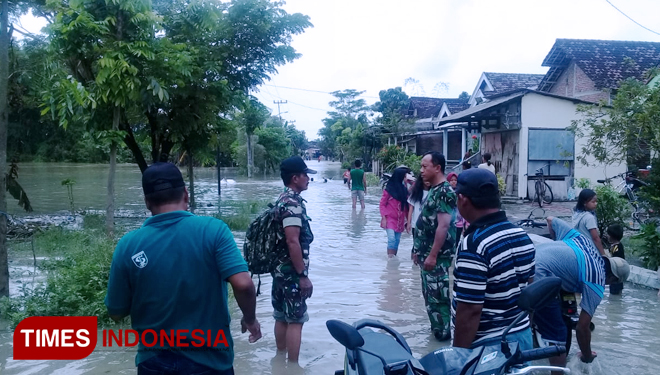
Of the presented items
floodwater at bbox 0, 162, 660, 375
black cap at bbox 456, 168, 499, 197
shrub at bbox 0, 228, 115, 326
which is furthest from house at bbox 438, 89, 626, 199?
black cap at bbox 456, 168, 499, 197

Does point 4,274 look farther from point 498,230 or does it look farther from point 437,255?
point 498,230

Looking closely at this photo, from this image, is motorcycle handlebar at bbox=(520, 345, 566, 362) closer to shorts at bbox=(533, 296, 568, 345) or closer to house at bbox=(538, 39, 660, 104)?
shorts at bbox=(533, 296, 568, 345)

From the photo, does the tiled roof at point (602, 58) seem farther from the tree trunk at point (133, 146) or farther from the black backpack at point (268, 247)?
the black backpack at point (268, 247)

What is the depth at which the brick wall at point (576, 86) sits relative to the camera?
21562mm

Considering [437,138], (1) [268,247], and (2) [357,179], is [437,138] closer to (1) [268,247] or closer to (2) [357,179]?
(2) [357,179]

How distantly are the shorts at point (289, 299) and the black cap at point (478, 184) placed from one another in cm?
213

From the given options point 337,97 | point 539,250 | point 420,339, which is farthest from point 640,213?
point 337,97

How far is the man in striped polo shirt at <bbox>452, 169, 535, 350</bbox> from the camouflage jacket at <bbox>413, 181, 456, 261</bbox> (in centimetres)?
244

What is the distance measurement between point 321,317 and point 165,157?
918 centimetres

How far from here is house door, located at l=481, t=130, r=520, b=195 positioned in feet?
62.5

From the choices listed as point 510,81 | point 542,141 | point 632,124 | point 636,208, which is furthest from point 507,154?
point 510,81

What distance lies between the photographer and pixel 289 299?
4.67 metres

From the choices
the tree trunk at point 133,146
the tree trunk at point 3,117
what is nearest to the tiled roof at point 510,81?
the tree trunk at point 133,146

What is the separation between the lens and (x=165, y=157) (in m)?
14.6
